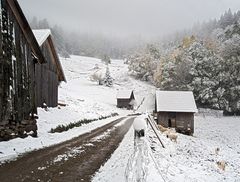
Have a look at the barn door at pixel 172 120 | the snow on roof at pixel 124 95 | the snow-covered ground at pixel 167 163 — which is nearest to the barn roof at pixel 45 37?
the snow-covered ground at pixel 167 163

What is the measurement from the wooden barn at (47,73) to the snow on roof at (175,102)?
18.1 m

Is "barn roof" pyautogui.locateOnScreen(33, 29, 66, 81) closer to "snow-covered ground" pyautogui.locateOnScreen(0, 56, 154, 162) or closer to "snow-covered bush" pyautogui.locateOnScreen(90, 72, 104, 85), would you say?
"snow-covered ground" pyautogui.locateOnScreen(0, 56, 154, 162)

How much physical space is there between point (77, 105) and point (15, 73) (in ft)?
98.4

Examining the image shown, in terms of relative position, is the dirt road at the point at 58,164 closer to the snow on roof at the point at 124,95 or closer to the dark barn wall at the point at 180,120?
the dark barn wall at the point at 180,120

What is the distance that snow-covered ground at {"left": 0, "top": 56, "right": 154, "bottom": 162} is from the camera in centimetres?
1321

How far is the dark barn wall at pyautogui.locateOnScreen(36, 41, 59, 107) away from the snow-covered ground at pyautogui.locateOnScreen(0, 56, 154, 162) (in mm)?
950

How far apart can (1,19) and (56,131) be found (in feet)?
26.2

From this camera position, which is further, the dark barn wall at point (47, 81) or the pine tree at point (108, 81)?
the pine tree at point (108, 81)

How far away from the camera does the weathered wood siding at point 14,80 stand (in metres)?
13.0

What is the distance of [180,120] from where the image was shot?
41.2 m

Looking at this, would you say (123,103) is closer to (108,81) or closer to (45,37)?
(108,81)

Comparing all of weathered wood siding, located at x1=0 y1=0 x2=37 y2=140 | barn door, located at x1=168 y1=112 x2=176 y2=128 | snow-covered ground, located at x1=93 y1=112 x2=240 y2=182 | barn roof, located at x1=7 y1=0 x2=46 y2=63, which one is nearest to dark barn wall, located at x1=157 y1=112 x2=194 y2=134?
barn door, located at x1=168 y1=112 x2=176 y2=128

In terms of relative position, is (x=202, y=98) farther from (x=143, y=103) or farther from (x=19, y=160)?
(x=19, y=160)

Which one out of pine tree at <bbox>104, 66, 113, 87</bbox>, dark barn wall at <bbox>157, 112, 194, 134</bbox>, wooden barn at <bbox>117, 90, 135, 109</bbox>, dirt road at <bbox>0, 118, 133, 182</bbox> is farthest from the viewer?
pine tree at <bbox>104, 66, 113, 87</bbox>
